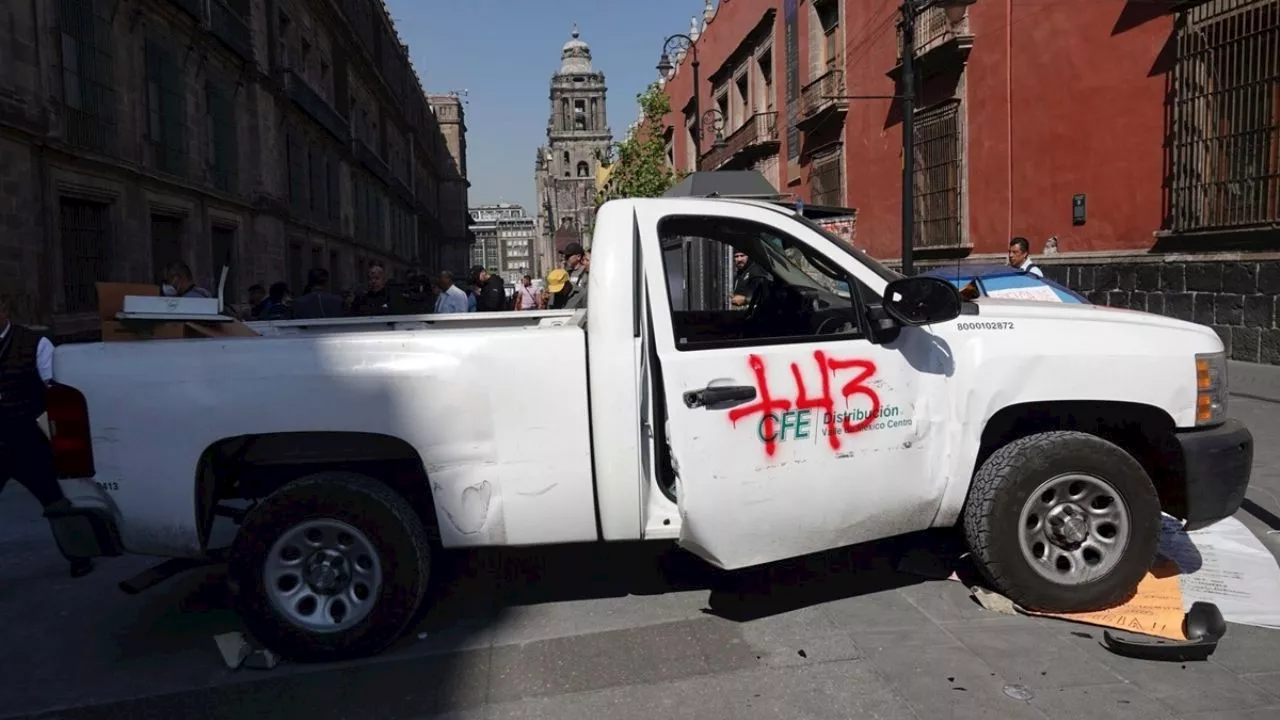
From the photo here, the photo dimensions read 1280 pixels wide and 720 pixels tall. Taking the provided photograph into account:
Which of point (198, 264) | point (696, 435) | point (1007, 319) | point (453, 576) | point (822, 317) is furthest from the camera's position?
point (198, 264)

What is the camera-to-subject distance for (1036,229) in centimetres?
1443

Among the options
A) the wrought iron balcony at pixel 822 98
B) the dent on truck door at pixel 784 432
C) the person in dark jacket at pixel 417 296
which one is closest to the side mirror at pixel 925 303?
the dent on truck door at pixel 784 432

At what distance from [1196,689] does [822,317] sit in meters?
2.20

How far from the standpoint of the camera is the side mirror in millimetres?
3902

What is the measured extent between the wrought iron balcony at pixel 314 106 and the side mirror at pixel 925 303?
903 inches

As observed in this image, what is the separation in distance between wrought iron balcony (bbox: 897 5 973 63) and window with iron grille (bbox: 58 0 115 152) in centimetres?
1259

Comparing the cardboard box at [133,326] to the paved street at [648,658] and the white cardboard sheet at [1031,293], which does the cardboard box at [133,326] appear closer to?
the paved street at [648,658]

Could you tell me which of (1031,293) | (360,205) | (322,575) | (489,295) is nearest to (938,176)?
(489,295)

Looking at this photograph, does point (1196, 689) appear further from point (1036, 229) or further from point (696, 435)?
point (1036, 229)

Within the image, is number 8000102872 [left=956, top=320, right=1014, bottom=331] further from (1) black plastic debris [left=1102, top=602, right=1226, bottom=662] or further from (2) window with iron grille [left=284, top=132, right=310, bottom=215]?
(2) window with iron grille [left=284, top=132, right=310, bottom=215]

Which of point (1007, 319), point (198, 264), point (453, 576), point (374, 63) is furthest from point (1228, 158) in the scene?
point (374, 63)

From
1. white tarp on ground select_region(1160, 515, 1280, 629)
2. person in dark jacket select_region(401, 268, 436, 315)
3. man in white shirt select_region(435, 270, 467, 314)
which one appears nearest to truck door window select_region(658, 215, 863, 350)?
white tarp on ground select_region(1160, 515, 1280, 629)

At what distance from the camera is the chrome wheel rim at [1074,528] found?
4082mm

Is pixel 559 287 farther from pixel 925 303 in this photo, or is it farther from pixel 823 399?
pixel 925 303
